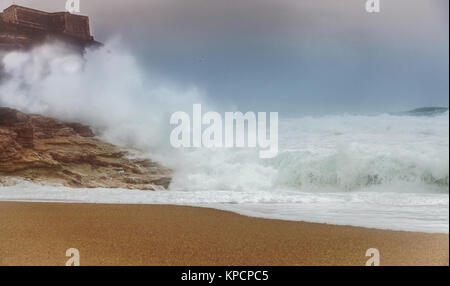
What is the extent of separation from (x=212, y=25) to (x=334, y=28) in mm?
1562

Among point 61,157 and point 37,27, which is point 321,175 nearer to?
point 61,157

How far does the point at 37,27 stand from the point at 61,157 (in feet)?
6.06

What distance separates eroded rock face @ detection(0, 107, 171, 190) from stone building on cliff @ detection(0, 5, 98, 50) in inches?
41.0

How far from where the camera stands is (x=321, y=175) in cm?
530

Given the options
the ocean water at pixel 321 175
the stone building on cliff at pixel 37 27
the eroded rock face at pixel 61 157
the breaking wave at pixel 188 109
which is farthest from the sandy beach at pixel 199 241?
the stone building on cliff at pixel 37 27

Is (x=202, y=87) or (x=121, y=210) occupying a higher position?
(x=202, y=87)

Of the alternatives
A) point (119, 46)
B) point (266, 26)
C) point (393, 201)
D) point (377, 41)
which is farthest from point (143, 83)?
point (393, 201)

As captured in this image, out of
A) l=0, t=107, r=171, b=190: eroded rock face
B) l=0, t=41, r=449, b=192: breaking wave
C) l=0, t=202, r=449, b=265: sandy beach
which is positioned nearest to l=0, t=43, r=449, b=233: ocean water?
l=0, t=41, r=449, b=192: breaking wave

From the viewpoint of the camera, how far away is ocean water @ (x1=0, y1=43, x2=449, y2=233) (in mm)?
4734

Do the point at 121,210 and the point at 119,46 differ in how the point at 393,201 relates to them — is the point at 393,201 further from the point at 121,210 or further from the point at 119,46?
the point at 119,46

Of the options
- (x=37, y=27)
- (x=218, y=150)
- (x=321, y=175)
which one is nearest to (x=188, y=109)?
(x=218, y=150)

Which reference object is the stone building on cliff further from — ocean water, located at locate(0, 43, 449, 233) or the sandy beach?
the sandy beach
